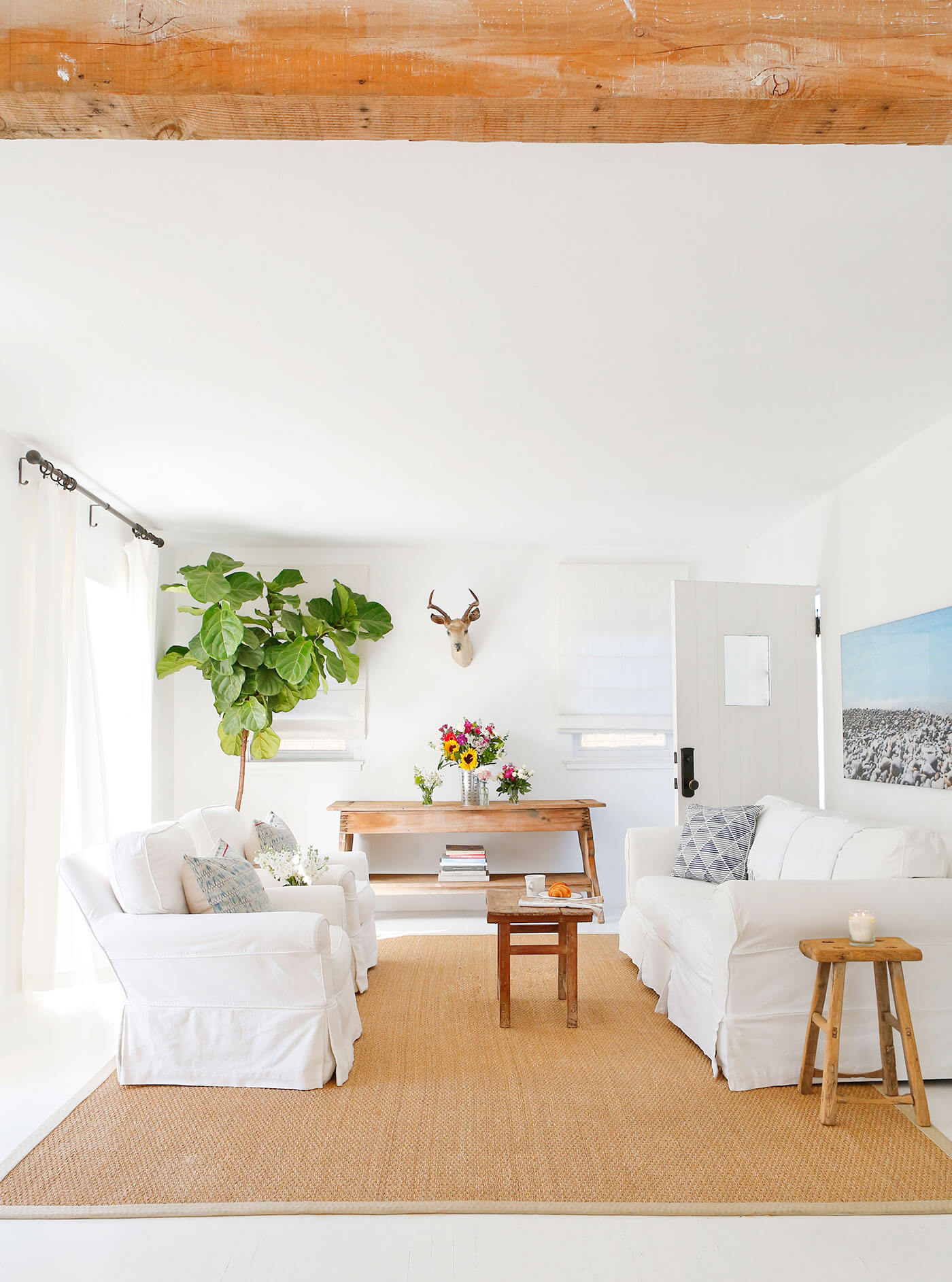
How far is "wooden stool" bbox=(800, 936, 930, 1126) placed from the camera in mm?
2848

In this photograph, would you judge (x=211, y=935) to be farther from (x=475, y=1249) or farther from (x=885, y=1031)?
(x=885, y=1031)

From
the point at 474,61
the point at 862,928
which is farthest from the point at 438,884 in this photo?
the point at 474,61

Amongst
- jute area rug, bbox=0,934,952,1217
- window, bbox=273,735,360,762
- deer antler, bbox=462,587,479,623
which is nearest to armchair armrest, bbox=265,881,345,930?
jute area rug, bbox=0,934,952,1217

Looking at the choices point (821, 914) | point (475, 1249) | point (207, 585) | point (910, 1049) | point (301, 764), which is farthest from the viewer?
point (301, 764)

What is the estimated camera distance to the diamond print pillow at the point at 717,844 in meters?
4.45

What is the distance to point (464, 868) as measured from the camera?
590 cm

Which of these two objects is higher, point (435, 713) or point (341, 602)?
point (341, 602)

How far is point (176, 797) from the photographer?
6559 mm

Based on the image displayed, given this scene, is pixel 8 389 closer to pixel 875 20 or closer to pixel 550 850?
pixel 875 20

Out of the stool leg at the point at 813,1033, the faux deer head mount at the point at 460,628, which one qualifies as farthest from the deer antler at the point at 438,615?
the stool leg at the point at 813,1033

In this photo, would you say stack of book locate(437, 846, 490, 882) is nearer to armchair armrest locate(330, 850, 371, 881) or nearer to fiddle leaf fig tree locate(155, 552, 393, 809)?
armchair armrest locate(330, 850, 371, 881)

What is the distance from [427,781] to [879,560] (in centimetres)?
316

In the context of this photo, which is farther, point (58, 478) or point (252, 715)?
point (252, 715)

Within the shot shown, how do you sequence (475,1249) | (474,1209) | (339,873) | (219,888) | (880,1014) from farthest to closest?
(339,873) → (219,888) → (880,1014) → (474,1209) → (475,1249)
